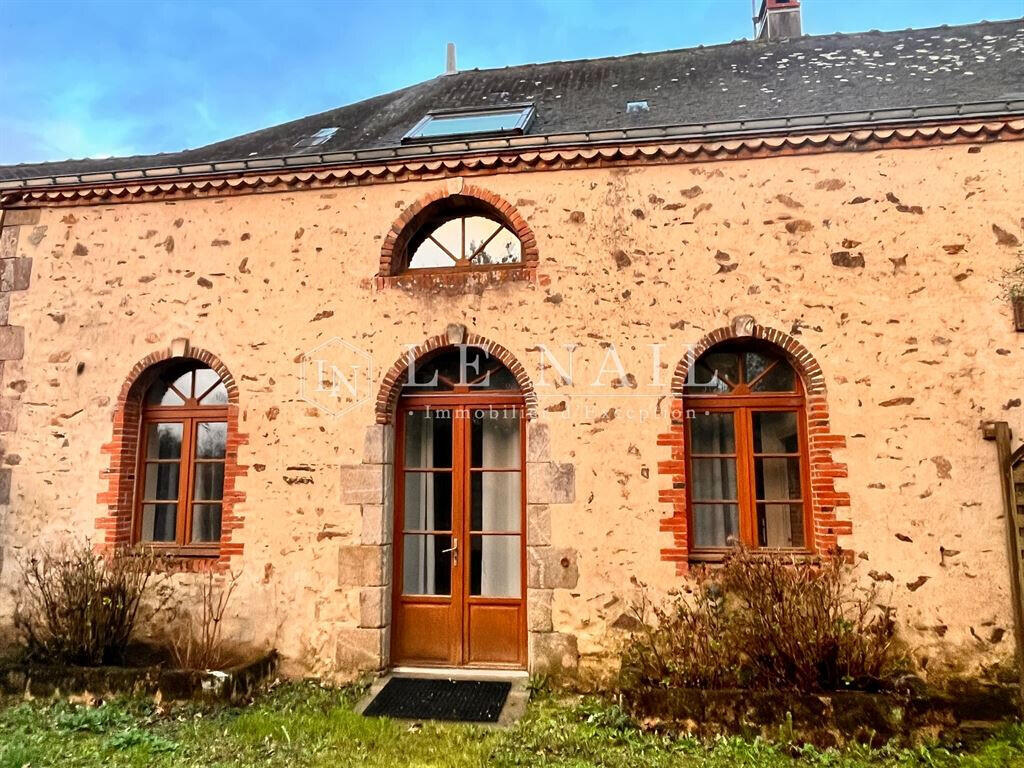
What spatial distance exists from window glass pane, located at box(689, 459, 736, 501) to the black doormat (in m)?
2.17

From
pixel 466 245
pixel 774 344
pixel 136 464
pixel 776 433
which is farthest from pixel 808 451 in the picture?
pixel 136 464

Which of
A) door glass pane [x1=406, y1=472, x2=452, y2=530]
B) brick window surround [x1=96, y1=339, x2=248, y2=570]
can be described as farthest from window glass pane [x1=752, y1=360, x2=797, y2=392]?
brick window surround [x1=96, y1=339, x2=248, y2=570]

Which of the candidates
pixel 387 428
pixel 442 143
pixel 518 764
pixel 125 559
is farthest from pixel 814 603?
pixel 125 559

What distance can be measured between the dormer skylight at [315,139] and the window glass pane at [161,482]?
343 cm

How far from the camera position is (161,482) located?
6.02m

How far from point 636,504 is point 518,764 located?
2056mm

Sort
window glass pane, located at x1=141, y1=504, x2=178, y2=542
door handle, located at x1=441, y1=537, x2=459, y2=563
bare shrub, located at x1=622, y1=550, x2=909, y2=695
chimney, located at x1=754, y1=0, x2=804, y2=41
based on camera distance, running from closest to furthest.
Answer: bare shrub, located at x1=622, y1=550, x2=909, y2=695 < door handle, located at x1=441, y1=537, x2=459, y2=563 < window glass pane, located at x1=141, y1=504, x2=178, y2=542 < chimney, located at x1=754, y1=0, x2=804, y2=41

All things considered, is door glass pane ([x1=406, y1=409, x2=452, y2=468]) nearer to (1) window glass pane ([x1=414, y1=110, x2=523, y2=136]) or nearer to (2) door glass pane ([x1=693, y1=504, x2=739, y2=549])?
(2) door glass pane ([x1=693, y1=504, x2=739, y2=549])

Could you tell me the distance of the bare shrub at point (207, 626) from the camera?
203 inches

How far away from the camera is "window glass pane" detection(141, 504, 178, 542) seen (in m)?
5.92

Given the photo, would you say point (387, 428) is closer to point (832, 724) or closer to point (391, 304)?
point (391, 304)

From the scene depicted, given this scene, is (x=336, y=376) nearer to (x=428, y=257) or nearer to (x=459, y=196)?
(x=428, y=257)

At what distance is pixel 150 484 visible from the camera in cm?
600

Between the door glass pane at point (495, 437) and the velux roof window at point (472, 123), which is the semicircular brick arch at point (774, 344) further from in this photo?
the velux roof window at point (472, 123)
